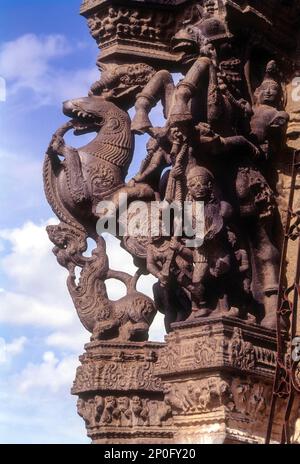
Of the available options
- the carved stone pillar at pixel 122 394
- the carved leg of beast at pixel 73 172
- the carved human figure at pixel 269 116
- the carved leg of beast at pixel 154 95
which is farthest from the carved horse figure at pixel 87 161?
the carved human figure at pixel 269 116

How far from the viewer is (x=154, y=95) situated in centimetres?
903

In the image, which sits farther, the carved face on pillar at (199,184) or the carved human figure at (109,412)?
the carved human figure at (109,412)

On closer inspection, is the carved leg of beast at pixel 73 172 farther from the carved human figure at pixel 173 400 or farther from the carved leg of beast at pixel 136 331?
the carved human figure at pixel 173 400

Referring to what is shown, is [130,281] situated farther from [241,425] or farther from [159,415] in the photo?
[241,425]

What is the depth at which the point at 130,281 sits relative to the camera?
921 centimetres

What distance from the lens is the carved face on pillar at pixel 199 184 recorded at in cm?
802

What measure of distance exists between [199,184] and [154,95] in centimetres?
123

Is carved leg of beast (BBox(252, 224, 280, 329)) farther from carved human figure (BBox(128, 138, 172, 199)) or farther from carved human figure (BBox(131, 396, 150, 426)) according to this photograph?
carved human figure (BBox(131, 396, 150, 426))

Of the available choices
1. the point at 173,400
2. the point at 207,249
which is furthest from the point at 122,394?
the point at 207,249

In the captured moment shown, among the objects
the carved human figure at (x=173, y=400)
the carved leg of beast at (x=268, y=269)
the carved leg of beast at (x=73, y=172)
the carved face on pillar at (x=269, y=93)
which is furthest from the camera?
the carved leg of beast at (x=73, y=172)

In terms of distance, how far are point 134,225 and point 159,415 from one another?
132 centimetres

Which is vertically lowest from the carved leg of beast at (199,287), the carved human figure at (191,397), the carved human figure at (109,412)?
the carved human figure at (191,397)

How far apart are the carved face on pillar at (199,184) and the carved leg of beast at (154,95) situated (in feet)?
2.32
